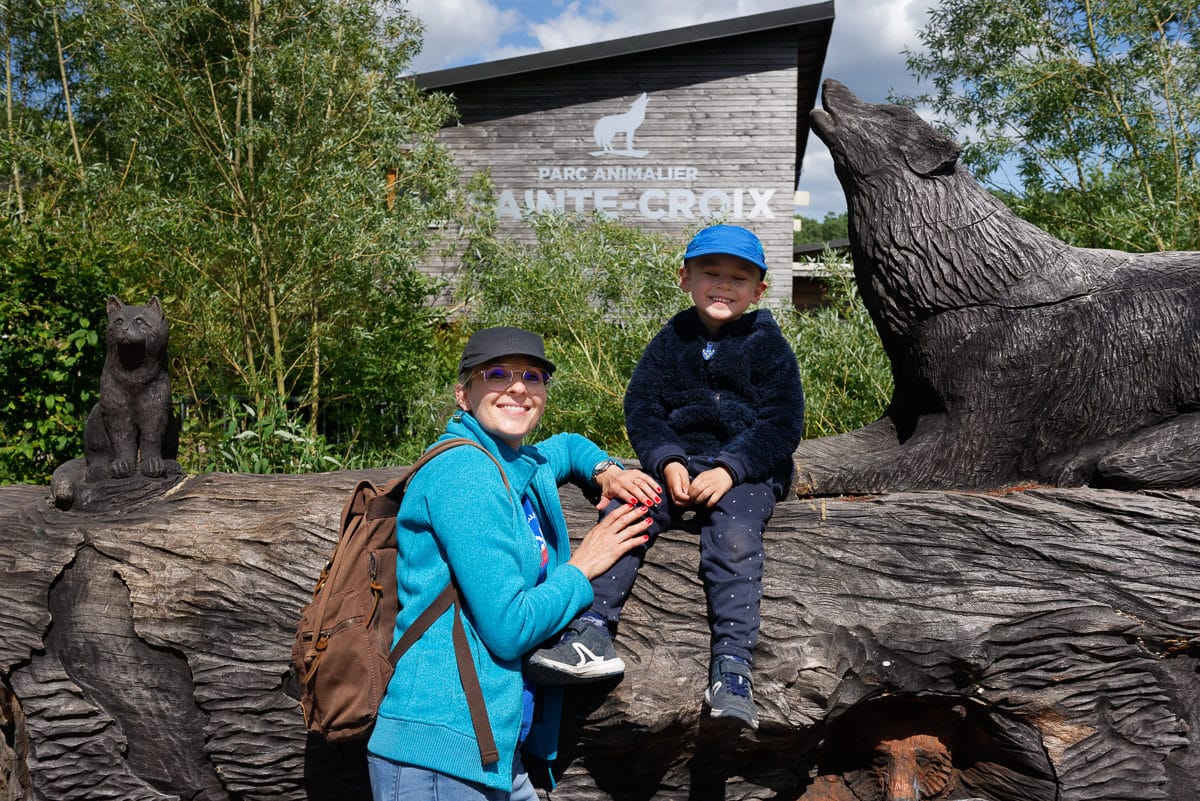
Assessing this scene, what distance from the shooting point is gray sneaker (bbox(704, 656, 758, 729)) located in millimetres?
2021

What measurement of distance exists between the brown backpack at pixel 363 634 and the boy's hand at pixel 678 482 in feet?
2.08

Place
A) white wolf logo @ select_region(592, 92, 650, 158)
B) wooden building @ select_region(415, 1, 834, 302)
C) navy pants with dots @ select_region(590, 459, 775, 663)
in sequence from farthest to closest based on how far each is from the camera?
white wolf logo @ select_region(592, 92, 650, 158), wooden building @ select_region(415, 1, 834, 302), navy pants with dots @ select_region(590, 459, 775, 663)

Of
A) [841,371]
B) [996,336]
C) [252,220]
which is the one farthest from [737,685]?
[252,220]

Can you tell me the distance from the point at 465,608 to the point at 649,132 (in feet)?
34.3

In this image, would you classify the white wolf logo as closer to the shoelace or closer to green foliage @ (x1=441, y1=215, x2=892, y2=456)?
green foliage @ (x1=441, y1=215, x2=892, y2=456)

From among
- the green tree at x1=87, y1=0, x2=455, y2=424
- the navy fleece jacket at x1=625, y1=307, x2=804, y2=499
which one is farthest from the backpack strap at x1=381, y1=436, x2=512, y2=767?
the green tree at x1=87, y1=0, x2=455, y2=424

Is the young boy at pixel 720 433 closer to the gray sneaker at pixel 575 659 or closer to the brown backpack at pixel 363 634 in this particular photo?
the gray sneaker at pixel 575 659

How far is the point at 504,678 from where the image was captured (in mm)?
1766

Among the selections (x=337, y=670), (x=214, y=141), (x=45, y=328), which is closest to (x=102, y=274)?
(x=45, y=328)

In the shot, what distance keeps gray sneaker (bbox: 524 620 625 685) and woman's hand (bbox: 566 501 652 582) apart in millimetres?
156

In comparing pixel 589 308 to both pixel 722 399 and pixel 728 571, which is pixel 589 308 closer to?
pixel 722 399

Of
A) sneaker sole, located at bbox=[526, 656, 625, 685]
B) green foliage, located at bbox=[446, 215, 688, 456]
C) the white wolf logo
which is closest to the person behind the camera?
sneaker sole, located at bbox=[526, 656, 625, 685]

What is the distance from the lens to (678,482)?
2.30 m

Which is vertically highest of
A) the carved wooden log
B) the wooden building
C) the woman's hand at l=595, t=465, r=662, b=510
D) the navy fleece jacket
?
the wooden building
